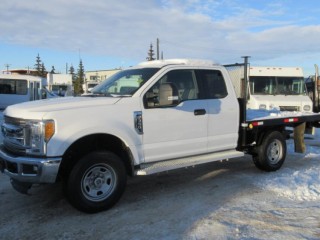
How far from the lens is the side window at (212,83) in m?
6.87

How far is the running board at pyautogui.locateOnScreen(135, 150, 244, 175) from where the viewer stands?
6.00 m

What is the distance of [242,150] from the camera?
784cm

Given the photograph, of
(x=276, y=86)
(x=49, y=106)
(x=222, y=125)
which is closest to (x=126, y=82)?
(x=49, y=106)

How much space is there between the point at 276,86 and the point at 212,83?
7.54 metres

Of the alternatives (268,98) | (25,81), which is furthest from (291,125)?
(25,81)

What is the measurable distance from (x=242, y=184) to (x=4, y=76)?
875 inches

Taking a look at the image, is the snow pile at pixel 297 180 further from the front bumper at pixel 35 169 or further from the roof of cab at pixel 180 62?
the front bumper at pixel 35 169

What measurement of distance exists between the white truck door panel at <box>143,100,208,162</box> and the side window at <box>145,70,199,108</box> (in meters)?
0.10

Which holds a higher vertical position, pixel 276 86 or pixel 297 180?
pixel 276 86

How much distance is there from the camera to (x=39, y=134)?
512 centimetres

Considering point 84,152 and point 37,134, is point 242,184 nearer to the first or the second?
point 84,152

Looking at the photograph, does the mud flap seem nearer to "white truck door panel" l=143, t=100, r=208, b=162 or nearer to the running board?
the running board

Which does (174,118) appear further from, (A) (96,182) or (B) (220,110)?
(A) (96,182)

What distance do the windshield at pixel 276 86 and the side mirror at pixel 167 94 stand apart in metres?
8.25
